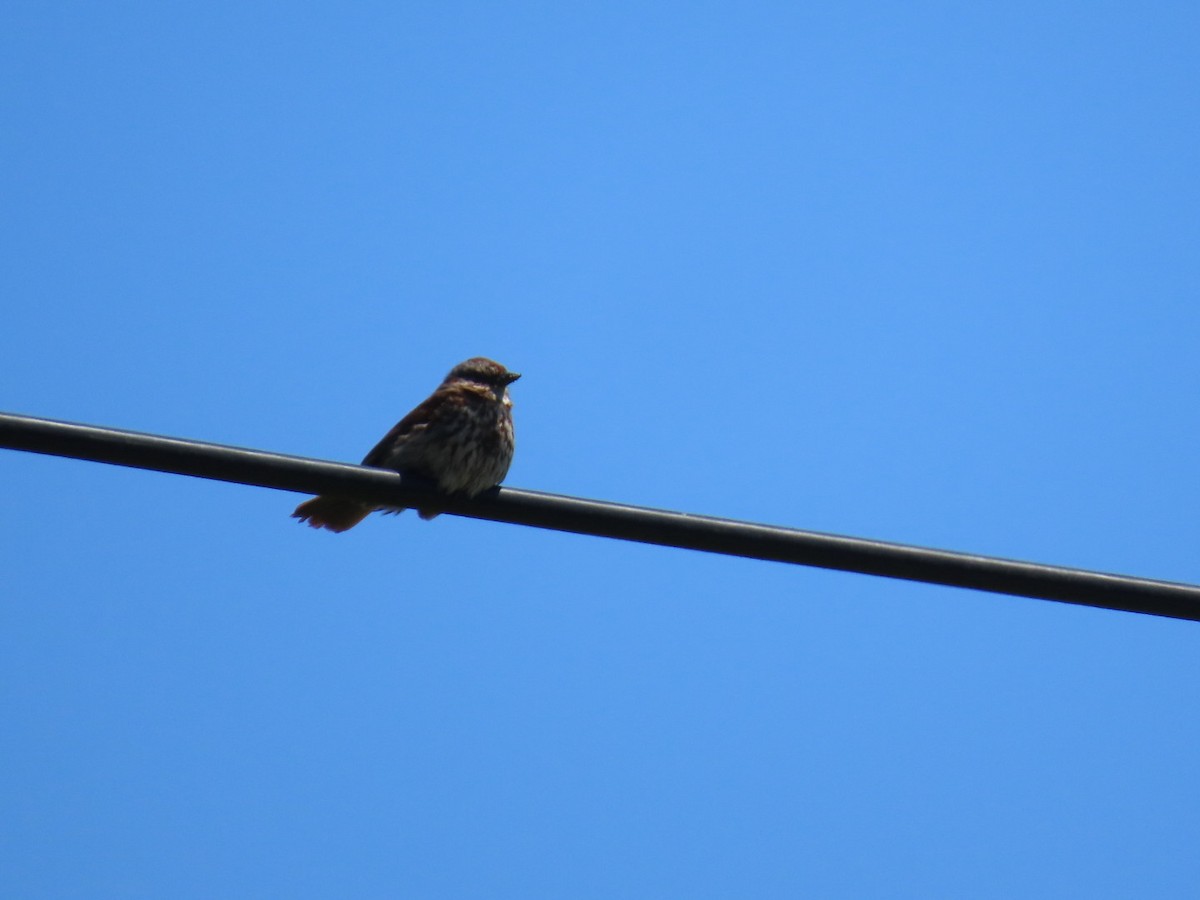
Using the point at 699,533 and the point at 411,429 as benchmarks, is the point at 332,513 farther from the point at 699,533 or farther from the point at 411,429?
the point at 699,533

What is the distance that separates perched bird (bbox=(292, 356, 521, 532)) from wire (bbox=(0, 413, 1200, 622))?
1939 mm

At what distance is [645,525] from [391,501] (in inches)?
33.0

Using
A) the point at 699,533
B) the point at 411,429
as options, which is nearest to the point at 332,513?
the point at 411,429

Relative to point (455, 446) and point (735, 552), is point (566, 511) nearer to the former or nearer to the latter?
point (735, 552)

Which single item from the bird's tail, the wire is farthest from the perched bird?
the wire

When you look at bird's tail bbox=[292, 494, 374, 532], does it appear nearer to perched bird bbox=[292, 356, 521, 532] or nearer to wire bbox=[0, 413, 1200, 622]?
perched bird bbox=[292, 356, 521, 532]

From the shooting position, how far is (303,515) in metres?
6.58

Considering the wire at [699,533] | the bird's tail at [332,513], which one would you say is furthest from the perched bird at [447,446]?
the wire at [699,533]

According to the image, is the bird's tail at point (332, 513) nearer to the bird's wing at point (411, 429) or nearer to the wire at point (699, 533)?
the bird's wing at point (411, 429)

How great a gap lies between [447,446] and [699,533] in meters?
2.53

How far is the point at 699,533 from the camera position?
13.1 feet

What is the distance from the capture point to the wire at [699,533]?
3.84m

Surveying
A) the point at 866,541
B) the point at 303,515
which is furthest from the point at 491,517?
the point at 303,515

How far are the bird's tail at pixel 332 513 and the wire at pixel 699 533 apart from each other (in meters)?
2.55
